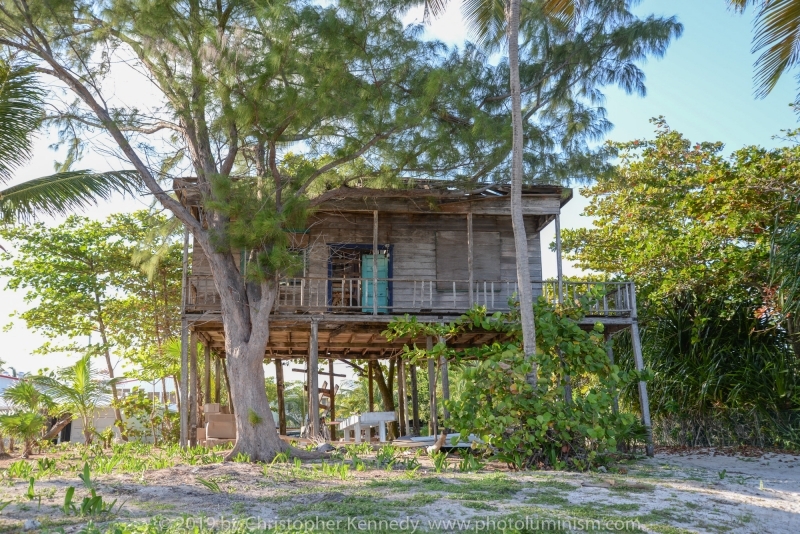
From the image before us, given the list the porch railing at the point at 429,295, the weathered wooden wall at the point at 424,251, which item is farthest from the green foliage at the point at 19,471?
the weathered wooden wall at the point at 424,251

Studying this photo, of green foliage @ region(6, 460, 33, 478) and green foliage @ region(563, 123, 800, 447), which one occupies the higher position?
green foliage @ region(563, 123, 800, 447)

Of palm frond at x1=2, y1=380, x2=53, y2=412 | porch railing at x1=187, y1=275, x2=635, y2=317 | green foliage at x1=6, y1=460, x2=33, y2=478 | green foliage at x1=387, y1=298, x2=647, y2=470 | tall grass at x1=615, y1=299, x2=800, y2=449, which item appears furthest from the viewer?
tall grass at x1=615, y1=299, x2=800, y2=449

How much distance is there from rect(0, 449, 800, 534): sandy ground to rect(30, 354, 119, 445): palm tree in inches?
131

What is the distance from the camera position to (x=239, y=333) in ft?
37.3

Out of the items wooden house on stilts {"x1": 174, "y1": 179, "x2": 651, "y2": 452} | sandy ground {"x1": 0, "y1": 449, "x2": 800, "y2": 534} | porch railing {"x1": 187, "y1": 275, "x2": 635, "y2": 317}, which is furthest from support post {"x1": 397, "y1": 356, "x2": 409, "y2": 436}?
sandy ground {"x1": 0, "y1": 449, "x2": 800, "y2": 534}

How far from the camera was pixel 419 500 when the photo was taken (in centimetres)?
690

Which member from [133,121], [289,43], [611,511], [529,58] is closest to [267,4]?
[289,43]

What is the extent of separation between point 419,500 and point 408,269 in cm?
918

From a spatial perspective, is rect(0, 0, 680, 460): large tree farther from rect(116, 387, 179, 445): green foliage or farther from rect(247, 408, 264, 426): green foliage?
rect(116, 387, 179, 445): green foliage

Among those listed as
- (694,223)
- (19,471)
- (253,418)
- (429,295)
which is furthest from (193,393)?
(694,223)

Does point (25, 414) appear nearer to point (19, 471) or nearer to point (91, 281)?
point (19, 471)

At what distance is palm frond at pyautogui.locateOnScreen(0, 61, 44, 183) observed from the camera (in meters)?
7.66

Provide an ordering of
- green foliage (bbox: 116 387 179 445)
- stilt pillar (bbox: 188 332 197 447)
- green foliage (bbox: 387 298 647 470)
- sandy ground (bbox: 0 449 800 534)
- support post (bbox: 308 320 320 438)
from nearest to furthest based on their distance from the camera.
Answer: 1. sandy ground (bbox: 0 449 800 534)
2. green foliage (bbox: 387 298 647 470)
3. support post (bbox: 308 320 320 438)
4. stilt pillar (bbox: 188 332 197 447)
5. green foliage (bbox: 116 387 179 445)

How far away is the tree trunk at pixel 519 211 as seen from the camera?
33.3 ft
